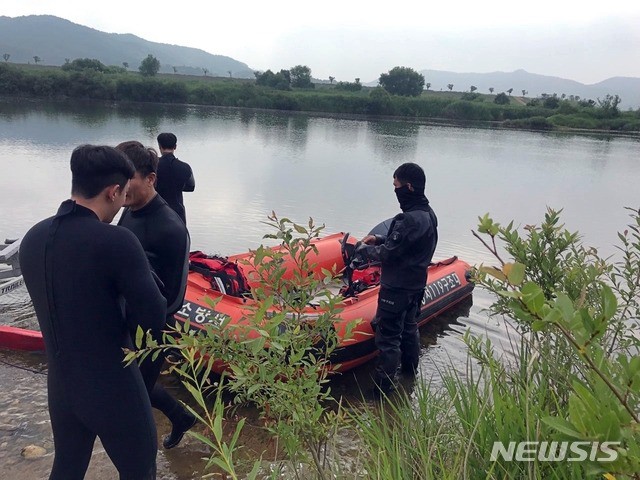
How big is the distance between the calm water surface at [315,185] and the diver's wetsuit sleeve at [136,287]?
140 centimetres

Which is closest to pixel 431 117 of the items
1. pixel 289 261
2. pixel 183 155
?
pixel 183 155

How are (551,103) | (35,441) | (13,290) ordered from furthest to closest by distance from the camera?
(551,103)
(13,290)
(35,441)

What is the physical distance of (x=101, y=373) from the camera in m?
1.80

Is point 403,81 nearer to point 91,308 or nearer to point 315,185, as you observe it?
point 315,185

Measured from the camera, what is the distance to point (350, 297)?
447cm

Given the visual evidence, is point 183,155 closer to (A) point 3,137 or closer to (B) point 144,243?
(A) point 3,137

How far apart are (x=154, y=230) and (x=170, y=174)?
102 inches

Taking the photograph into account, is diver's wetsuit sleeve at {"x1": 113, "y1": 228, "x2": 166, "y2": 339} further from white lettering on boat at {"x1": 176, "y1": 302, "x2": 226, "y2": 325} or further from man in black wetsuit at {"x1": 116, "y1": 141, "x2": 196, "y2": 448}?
white lettering on boat at {"x1": 176, "y1": 302, "x2": 226, "y2": 325}

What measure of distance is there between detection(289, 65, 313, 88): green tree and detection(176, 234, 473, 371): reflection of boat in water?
56852 mm

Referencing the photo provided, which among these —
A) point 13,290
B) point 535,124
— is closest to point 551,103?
point 535,124

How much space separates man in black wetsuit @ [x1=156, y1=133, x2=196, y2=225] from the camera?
486 cm

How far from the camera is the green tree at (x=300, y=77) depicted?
60606mm

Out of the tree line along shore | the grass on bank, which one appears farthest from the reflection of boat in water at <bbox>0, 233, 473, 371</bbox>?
the tree line along shore

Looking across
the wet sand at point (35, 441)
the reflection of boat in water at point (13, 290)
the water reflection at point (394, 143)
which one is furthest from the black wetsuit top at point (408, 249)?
the water reflection at point (394, 143)
